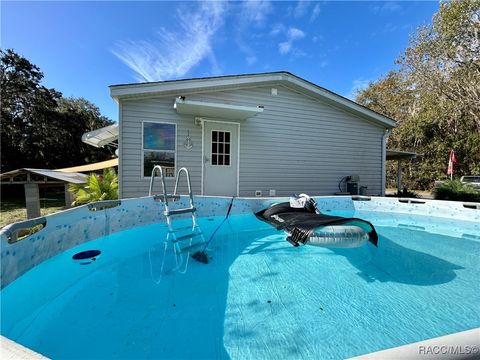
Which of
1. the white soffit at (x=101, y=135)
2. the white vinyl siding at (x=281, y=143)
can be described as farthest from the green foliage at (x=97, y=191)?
the white soffit at (x=101, y=135)

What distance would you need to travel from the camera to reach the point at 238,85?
7.64 metres

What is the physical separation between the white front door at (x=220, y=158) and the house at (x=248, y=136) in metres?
0.03

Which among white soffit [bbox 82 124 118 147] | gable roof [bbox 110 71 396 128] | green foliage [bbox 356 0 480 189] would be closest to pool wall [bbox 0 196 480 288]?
gable roof [bbox 110 71 396 128]

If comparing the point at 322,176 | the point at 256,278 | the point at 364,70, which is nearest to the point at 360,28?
the point at 322,176

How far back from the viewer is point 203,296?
8.87ft

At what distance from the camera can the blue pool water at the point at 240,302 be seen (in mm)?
1964

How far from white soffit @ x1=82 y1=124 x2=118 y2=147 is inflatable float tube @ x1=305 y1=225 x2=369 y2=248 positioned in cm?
774

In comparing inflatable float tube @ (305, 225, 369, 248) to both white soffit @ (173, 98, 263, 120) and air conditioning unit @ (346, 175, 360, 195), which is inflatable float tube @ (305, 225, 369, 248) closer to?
white soffit @ (173, 98, 263, 120)

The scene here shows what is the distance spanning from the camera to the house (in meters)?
6.75

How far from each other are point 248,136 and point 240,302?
5886 mm

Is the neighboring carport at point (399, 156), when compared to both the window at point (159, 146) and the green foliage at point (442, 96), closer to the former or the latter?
the green foliage at point (442, 96)

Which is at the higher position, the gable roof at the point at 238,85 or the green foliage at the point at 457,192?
the gable roof at the point at 238,85

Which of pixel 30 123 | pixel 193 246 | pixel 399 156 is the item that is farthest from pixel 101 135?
pixel 399 156

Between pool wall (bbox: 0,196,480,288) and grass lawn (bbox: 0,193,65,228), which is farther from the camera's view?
grass lawn (bbox: 0,193,65,228)
